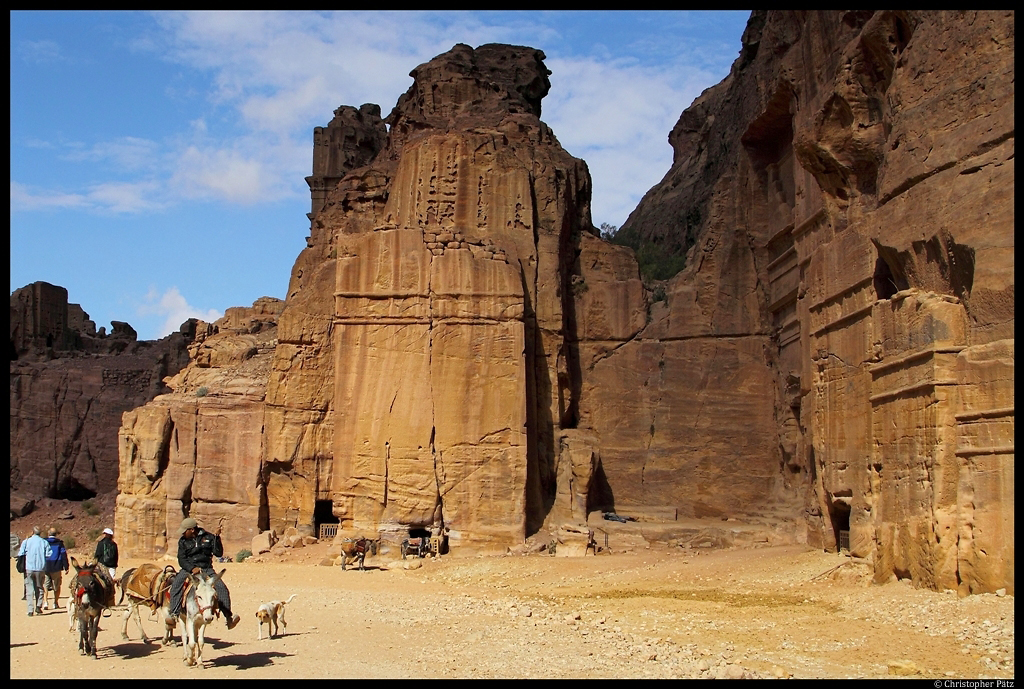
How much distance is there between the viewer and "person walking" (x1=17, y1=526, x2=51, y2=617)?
16.6m

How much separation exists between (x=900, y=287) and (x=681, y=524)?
9942 mm

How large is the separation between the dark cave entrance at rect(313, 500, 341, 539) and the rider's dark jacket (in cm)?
1452

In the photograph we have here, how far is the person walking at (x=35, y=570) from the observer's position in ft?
54.4

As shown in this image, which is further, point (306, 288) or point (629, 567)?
point (306, 288)

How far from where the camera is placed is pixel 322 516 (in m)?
28.1

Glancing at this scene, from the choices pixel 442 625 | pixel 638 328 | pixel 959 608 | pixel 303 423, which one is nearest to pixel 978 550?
pixel 959 608

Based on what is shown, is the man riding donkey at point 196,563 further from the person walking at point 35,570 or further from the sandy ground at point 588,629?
the person walking at point 35,570

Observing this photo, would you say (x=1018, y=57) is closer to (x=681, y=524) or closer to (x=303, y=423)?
(x=681, y=524)

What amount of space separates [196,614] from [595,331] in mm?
19529

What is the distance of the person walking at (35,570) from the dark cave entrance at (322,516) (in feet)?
35.3

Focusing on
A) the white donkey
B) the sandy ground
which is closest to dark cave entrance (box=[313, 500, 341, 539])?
the sandy ground

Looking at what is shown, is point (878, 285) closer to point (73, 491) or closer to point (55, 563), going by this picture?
point (55, 563)

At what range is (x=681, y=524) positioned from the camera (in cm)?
2720
